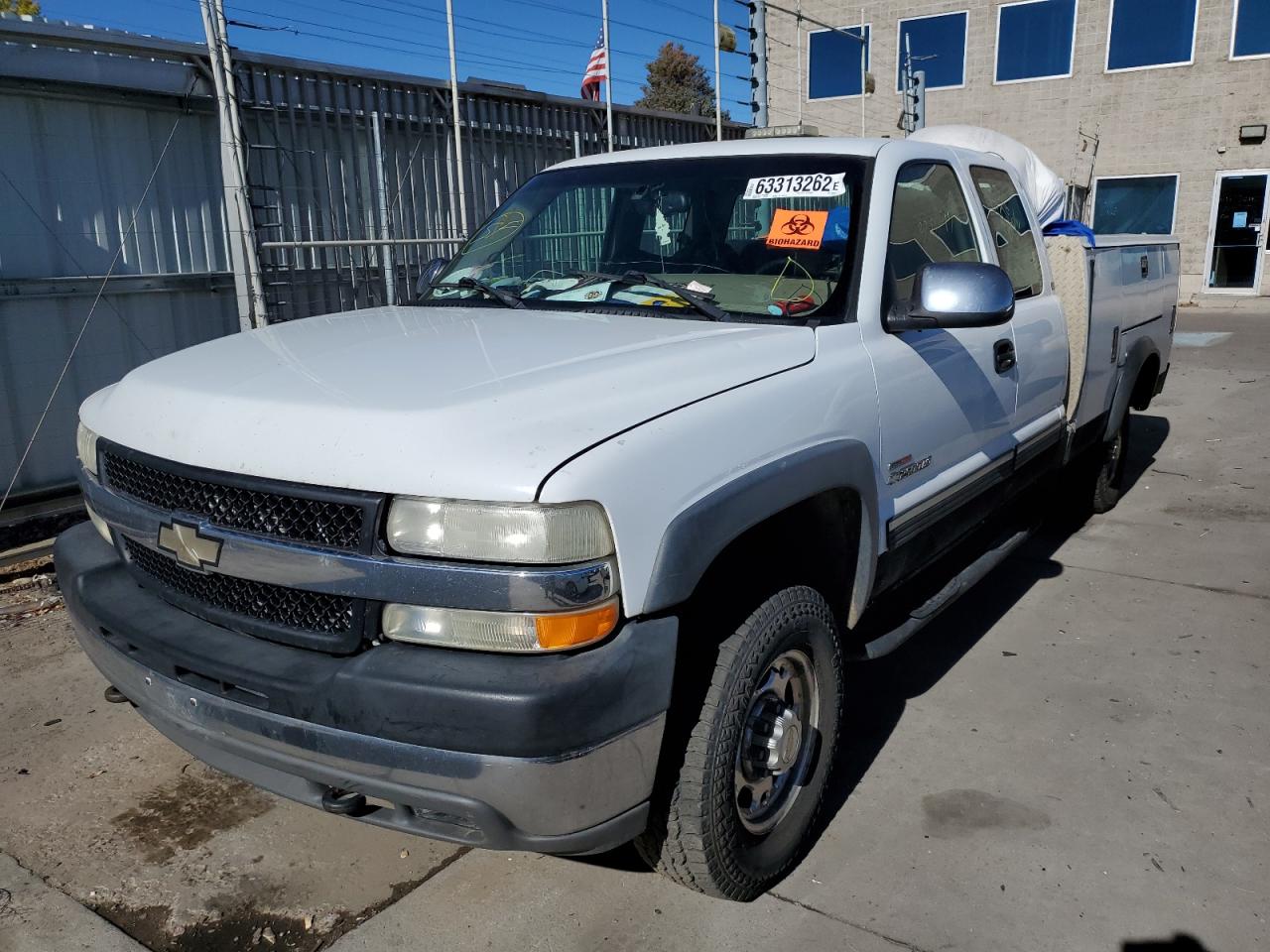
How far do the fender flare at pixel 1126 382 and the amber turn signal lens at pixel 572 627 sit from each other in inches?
168

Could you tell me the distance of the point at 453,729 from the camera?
2.02 m

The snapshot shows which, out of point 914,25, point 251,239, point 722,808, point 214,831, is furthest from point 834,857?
point 914,25

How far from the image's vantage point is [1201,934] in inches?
104

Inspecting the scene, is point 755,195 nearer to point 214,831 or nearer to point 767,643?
point 767,643

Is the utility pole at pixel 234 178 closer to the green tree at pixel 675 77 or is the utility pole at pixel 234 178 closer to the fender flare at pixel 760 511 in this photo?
the fender flare at pixel 760 511

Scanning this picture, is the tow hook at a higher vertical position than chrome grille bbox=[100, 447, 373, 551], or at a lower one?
lower

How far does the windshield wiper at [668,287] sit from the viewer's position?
3.16m

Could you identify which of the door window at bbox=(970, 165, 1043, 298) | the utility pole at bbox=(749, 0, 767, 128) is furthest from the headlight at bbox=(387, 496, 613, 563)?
the utility pole at bbox=(749, 0, 767, 128)

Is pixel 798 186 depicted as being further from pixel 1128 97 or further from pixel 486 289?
pixel 1128 97

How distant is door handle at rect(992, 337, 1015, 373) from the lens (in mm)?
3809

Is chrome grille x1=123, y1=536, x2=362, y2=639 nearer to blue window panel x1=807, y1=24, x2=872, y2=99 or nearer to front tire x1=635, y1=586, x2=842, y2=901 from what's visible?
front tire x1=635, y1=586, x2=842, y2=901

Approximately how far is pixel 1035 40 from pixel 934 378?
20178 mm

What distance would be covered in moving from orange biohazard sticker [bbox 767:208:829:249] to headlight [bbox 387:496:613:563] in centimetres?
163

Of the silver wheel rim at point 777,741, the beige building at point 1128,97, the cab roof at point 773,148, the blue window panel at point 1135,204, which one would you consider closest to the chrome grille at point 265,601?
the silver wheel rim at point 777,741
